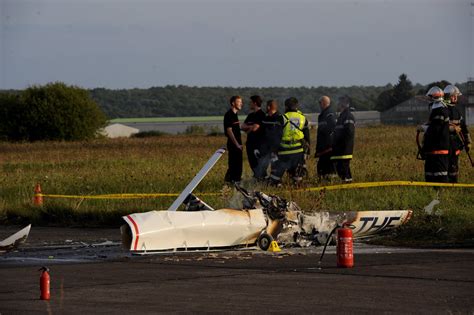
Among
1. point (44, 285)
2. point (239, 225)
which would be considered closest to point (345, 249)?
point (239, 225)

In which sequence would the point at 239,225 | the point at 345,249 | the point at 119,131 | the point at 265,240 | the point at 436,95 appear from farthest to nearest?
the point at 119,131 < the point at 436,95 < the point at 265,240 < the point at 239,225 < the point at 345,249

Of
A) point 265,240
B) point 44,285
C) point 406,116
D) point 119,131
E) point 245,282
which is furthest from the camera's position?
point 119,131

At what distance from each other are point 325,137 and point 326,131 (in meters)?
0.17

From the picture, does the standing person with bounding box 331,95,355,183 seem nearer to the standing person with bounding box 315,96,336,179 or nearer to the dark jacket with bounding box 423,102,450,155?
the standing person with bounding box 315,96,336,179

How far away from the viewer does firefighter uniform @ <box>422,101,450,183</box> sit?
20.1m

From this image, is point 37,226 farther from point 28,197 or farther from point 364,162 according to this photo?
point 364,162

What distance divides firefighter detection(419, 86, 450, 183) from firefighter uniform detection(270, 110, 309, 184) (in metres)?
2.60

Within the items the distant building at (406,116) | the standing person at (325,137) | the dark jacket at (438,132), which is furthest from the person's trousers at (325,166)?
the distant building at (406,116)

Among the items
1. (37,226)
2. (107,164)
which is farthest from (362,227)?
(107,164)

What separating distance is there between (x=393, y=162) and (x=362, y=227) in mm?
15606

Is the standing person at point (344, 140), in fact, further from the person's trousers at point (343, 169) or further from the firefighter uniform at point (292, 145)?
the firefighter uniform at point (292, 145)

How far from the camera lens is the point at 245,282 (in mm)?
12562

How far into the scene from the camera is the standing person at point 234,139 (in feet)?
75.4

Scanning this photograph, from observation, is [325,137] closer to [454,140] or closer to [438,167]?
[454,140]
